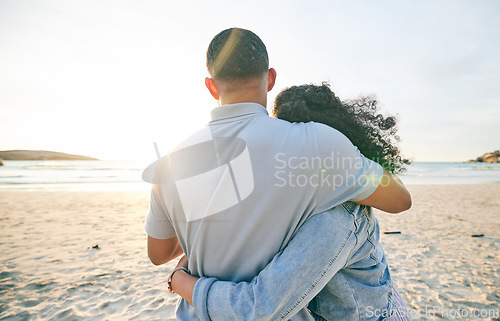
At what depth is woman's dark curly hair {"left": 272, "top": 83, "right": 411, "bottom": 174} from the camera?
1.43 metres

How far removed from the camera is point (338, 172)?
3.25ft

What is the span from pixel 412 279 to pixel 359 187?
426 centimetres

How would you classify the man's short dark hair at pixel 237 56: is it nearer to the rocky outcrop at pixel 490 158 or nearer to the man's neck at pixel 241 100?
the man's neck at pixel 241 100

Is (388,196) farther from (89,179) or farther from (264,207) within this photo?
(89,179)

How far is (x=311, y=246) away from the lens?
96 centimetres

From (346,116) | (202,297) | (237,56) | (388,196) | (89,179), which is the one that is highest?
(237,56)

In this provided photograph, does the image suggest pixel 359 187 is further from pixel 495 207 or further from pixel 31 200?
pixel 31 200

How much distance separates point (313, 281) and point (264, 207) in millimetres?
306

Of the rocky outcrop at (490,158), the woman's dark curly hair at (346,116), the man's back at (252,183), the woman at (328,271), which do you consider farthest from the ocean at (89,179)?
the rocky outcrop at (490,158)

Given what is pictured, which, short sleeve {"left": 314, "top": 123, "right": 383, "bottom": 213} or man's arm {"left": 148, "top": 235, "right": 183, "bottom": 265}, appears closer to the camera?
short sleeve {"left": 314, "top": 123, "right": 383, "bottom": 213}

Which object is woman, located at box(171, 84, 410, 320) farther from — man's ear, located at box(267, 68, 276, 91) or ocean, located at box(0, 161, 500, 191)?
ocean, located at box(0, 161, 500, 191)

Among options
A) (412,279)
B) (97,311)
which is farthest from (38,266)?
(412,279)

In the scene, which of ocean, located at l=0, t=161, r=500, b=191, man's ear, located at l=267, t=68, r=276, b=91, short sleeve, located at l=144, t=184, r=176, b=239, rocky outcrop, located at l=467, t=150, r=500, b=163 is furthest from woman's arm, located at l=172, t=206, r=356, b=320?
rocky outcrop, located at l=467, t=150, r=500, b=163

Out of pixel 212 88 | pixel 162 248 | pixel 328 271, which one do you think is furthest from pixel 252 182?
pixel 162 248
